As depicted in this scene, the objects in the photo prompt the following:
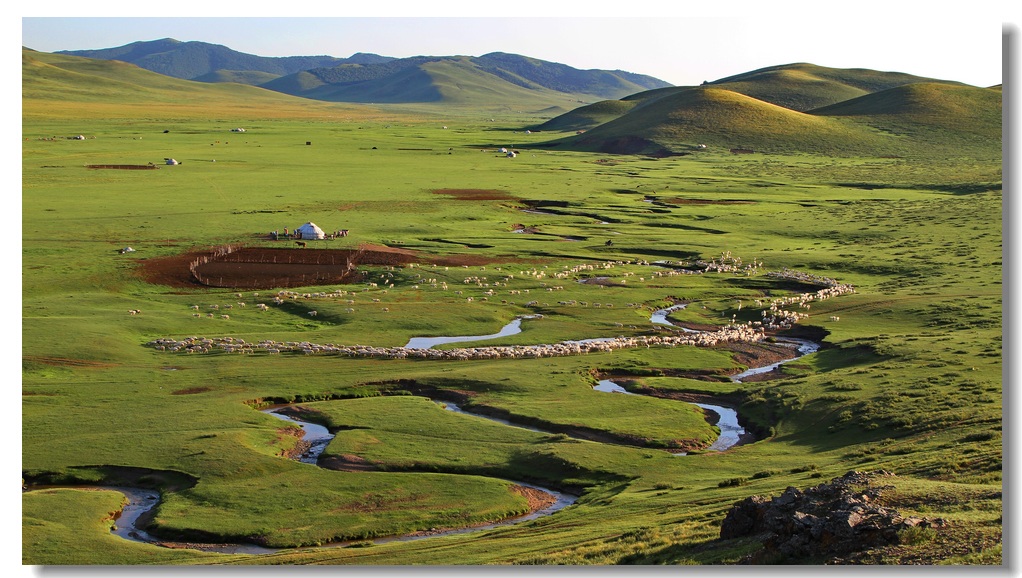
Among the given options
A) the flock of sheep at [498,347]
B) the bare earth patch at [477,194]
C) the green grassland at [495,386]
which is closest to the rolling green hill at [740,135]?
the bare earth patch at [477,194]

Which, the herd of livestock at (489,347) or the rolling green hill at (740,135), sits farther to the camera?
the rolling green hill at (740,135)

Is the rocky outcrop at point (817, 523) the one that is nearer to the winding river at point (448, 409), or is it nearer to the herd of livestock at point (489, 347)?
the winding river at point (448, 409)

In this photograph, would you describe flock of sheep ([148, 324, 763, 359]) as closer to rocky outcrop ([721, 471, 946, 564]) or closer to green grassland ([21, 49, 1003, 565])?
green grassland ([21, 49, 1003, 565])

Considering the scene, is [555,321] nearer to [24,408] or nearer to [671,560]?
[24,408]

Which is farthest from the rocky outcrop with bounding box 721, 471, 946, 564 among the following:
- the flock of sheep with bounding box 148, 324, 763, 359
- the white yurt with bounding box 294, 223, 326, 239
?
the white yurt with bounding box 294, 223, 326, 239

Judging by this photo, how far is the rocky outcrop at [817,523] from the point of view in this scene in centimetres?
2138

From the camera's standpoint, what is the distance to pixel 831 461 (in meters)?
34.5

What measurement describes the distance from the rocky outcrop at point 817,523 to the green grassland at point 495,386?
0.56 meters

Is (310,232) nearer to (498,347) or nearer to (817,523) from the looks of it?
(498,347)

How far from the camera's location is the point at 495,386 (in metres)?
45.0

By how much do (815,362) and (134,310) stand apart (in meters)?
35.4

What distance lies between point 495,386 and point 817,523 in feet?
79.2

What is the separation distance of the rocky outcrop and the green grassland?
56 cm

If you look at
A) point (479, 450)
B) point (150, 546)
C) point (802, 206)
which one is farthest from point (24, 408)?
point (802, 206)
